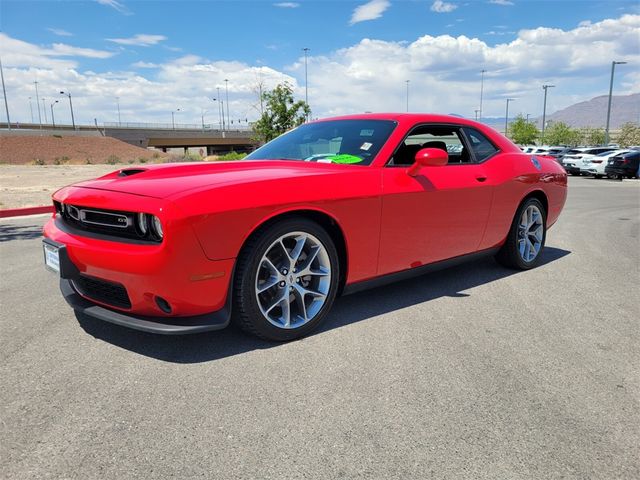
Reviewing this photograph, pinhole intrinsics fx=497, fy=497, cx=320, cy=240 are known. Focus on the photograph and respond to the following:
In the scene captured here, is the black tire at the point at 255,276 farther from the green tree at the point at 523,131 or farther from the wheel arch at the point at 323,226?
the green tree at the point at 523,131

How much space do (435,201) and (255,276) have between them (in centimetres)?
167

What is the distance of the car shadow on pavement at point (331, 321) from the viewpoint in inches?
120

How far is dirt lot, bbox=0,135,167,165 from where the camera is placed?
52000 mm

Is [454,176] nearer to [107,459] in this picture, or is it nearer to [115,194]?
[115,194]

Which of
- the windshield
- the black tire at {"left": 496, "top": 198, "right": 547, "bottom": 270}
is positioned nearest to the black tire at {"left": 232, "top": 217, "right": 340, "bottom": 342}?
the windshield

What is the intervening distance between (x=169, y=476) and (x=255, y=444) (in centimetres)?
37

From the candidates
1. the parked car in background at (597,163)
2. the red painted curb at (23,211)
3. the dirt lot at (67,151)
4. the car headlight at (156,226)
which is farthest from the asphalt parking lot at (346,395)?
the dirt lot at (67,151)

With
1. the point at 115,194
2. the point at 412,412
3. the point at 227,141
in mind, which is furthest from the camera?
the point at 227,141

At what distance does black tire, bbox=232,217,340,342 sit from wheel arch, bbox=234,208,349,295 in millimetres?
23

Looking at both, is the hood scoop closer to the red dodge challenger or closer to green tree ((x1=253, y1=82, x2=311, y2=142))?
the red dodge challenger

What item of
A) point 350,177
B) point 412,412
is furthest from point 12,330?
point 412,412

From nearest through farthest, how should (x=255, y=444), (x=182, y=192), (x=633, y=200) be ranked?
(x=255, y=444) → (x=182, y=192) → (x=633, y=200)

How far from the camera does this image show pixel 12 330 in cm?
339

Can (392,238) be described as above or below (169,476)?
above
